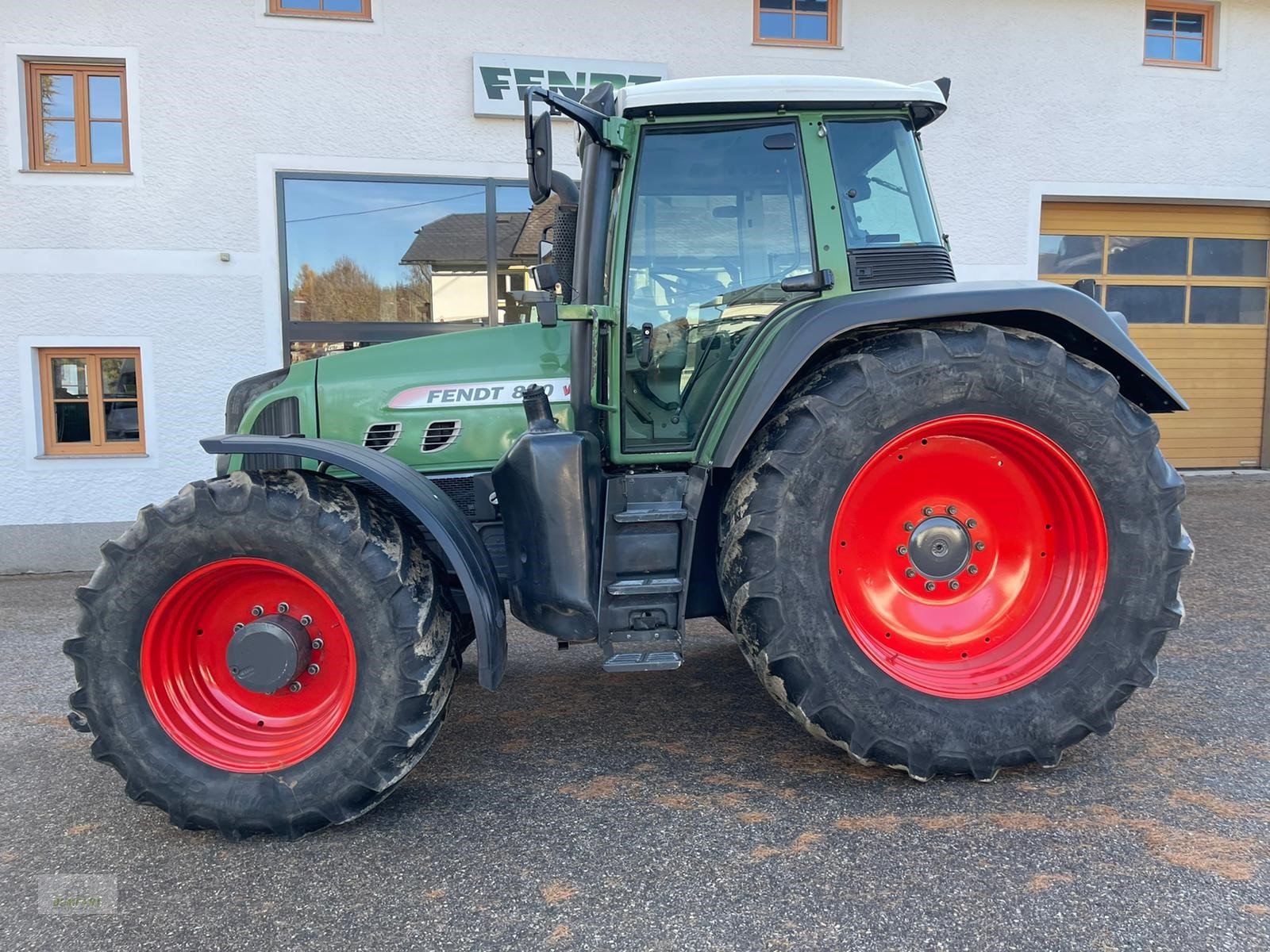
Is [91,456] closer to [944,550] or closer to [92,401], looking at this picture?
[92,401]

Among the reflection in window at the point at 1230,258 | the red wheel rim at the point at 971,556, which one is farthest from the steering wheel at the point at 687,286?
the reflection in window at the point at 1230,258

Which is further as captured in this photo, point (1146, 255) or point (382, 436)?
point (1146, 255)

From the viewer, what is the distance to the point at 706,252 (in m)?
2.59

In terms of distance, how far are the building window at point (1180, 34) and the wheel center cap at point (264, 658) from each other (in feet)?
28.0

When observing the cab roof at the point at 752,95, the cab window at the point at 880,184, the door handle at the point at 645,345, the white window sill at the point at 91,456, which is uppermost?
the cab roof at the point at 752,95

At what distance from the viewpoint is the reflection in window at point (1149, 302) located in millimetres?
7867

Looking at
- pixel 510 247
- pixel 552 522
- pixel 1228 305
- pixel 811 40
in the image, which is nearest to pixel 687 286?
pixel 552 522

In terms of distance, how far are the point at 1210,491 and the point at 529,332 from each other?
7.41 metres

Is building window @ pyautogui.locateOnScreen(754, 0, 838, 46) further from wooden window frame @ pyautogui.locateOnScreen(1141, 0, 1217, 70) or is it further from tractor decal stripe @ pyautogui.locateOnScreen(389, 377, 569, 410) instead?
tractor decal stripe @ pyautogui.locateOnScreen(389, 377, 569, 410)

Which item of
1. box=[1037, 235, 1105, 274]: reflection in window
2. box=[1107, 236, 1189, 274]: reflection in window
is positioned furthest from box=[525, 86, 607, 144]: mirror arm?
box=[1107, 236, 1189, 274]: reflection in window

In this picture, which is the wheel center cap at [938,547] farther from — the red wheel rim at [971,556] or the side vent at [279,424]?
the side vent at [279,424]

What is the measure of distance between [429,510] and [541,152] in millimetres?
1037

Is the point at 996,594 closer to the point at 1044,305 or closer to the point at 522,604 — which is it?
the point at 1044,305

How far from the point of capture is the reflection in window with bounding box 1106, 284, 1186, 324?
787cm
